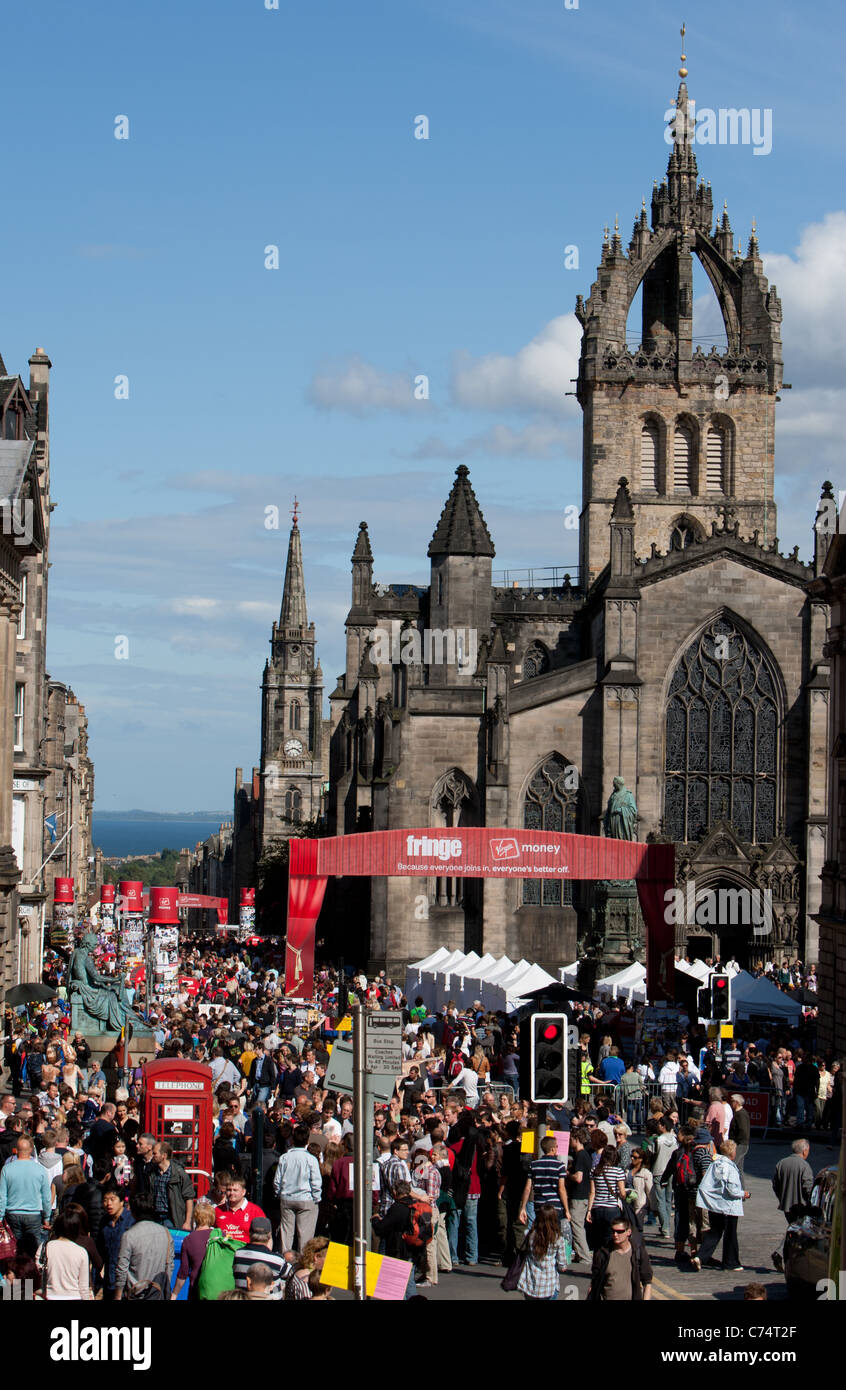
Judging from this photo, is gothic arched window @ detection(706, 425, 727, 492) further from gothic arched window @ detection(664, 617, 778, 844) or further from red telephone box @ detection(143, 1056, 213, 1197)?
red telephone box @ detection(143, 1056, 213, 1197)

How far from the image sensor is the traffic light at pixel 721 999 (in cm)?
3005

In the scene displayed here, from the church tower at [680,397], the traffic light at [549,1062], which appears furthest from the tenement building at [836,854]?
the church tower at [680,397]

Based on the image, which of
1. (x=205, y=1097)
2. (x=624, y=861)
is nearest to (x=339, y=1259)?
(x=205, y=1097)

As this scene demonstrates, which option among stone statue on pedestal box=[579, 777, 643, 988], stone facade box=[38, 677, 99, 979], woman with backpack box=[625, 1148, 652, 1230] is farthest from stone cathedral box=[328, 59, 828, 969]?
woman with backpack box=[625, 1148, 652, 1230]

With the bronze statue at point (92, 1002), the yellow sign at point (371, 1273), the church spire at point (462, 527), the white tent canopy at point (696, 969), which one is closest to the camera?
the yellow sign at point (371, 1273)

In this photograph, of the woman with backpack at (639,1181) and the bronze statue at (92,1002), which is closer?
the woman with backpack at (639,1181)

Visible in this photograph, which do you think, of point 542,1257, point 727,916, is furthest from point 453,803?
point 542,1257

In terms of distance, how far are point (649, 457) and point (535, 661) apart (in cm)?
921

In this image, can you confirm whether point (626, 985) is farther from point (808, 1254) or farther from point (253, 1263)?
point (253, 1263)

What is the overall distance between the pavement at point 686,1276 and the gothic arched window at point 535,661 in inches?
1418

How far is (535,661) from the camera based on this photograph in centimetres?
5609

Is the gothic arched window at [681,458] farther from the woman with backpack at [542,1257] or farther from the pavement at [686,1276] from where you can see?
the woman with backpack at [542,1257]
